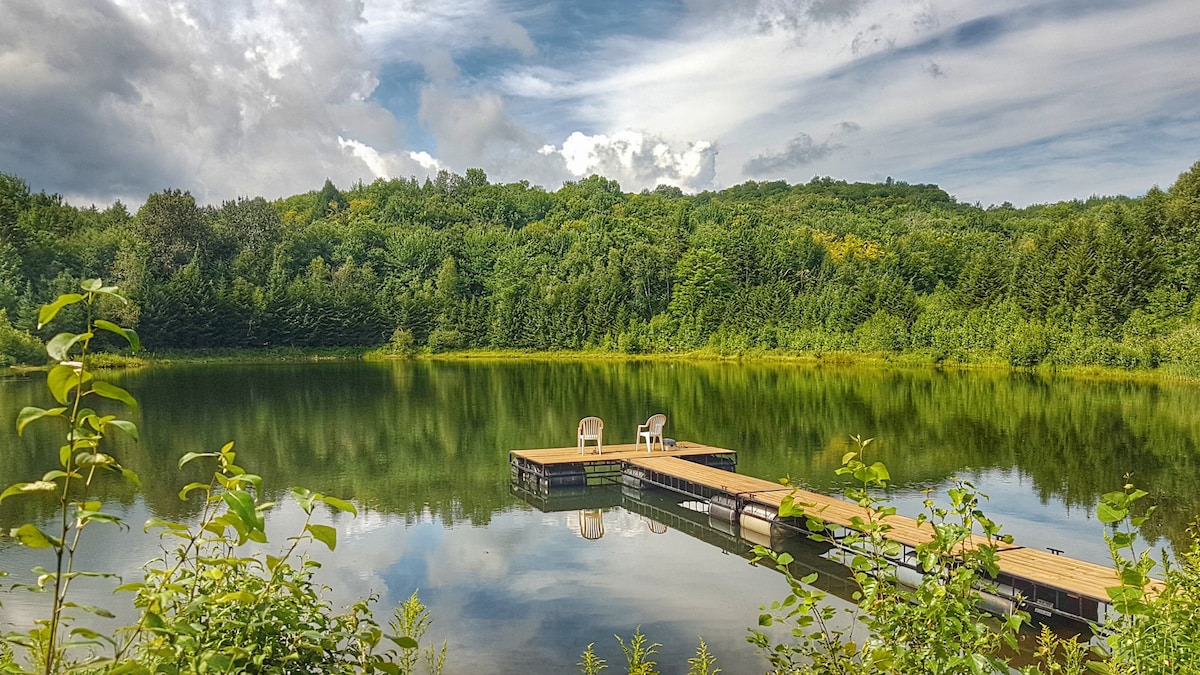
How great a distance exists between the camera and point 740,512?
44.4 ft

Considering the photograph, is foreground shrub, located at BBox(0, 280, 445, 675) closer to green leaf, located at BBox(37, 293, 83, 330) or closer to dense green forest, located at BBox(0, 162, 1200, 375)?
green leaf, located at BBox(37, 293, 83, 330)

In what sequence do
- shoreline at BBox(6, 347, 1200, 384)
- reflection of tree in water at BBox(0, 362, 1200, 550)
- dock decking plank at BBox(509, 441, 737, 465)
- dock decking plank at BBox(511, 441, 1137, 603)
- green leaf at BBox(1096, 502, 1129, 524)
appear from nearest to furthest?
green leaf at BBox(1096, 502, 1129, 524) < dock decking plank at BBox(511, 441, 1137, 603) < reflection of tree in water at BBox(0, 362, 1200, 550) < dock decking plank at BBox(509, 441, 737, 465) < shoreline at BBox(6, 347, 1200, 384)

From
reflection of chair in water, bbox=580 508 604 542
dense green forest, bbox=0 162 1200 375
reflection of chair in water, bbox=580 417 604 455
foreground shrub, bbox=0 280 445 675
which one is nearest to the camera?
foreground shrub, bbox=0 280 445 675

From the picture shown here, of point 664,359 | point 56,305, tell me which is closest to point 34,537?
point 56,305

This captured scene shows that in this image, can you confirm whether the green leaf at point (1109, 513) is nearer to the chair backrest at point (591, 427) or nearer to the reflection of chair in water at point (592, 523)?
the reflection of chair in water at point (592, 523)

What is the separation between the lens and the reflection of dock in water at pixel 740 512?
8922 millimetres

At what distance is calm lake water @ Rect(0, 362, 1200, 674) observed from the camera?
9.77 meters

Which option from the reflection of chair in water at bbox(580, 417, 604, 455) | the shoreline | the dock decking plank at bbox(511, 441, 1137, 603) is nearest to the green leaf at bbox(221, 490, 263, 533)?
the dock decking plank at bbox(511, 441, 1137, 603)

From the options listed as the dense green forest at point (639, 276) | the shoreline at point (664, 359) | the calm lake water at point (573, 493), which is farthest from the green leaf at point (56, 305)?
the dense green forest at point (639, 276)

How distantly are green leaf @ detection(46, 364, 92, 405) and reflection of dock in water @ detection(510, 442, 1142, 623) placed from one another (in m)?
2.94

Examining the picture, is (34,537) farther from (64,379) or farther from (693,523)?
(693,523)

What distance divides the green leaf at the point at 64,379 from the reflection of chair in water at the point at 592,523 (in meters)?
11.8

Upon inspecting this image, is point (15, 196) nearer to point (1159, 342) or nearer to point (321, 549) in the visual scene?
point (321, 549)

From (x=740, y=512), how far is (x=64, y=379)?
41.2ft
